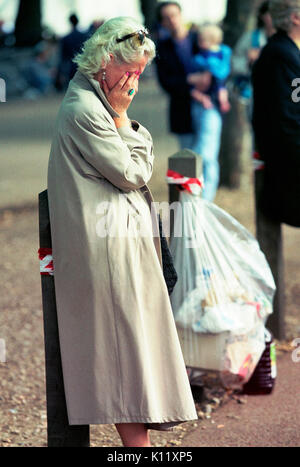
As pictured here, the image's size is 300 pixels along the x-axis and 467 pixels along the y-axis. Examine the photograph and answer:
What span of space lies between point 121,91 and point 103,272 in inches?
27.1

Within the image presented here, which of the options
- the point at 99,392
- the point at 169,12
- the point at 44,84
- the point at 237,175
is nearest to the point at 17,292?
the point at 169,12

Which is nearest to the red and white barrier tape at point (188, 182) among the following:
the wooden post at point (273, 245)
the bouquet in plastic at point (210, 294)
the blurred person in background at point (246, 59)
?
the bouquet in plastic at point (210, 294)

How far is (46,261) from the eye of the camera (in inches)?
129

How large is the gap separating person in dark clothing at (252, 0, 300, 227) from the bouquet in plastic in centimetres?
70

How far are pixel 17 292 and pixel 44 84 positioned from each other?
20.4 m

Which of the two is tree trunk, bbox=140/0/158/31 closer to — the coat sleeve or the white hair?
the white hair

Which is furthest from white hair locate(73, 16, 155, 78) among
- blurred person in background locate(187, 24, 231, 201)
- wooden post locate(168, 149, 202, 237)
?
blurred person in background locate(187, 24, 231, 201)

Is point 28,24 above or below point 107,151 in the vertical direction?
above

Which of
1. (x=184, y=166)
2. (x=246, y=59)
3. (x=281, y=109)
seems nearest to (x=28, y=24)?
(x=246, y=59)

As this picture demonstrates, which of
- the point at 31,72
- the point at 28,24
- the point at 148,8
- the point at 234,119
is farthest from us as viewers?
the point at 28,24

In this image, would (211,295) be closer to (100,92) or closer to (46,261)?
(46,261)

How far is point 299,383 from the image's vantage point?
4715 millimetres

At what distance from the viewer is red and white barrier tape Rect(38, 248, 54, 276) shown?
3.28 meters
